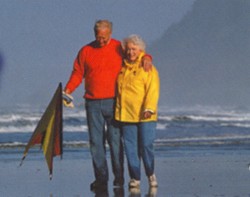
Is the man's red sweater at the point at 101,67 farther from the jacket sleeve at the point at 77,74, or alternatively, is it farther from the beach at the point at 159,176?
the beach at the point at 159,176

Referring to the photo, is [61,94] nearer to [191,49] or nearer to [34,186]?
[34,186]

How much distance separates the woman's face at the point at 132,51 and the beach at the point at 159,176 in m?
1.30

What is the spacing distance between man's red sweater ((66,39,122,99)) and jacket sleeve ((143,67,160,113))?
380mm

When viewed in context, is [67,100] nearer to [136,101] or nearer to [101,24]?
[136,101]

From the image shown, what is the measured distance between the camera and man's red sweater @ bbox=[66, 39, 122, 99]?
40.1 feet

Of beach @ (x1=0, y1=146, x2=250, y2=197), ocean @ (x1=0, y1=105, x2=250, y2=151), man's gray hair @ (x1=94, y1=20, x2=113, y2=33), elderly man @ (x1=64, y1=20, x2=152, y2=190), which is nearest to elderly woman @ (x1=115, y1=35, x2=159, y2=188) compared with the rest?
elderly man @ (x1=64, y1=20, x2=152, y2=190)

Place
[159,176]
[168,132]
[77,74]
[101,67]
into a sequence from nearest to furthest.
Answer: [101,67] < [77,74] < [159,176] < [168,132]

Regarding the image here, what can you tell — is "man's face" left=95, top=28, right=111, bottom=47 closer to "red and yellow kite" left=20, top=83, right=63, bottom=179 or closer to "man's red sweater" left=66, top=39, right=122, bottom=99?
"man's red sweater" left=66, top=39, right=122, bottom=99

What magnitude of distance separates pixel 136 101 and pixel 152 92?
0.62ft

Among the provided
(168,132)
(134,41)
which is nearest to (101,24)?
(134,41)

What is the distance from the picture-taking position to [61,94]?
12312mm

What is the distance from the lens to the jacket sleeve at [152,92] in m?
12.0

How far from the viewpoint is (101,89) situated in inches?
481

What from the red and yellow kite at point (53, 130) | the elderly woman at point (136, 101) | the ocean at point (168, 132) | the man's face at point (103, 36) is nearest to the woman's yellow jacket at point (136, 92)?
the elderly woman at point (136, 101)
